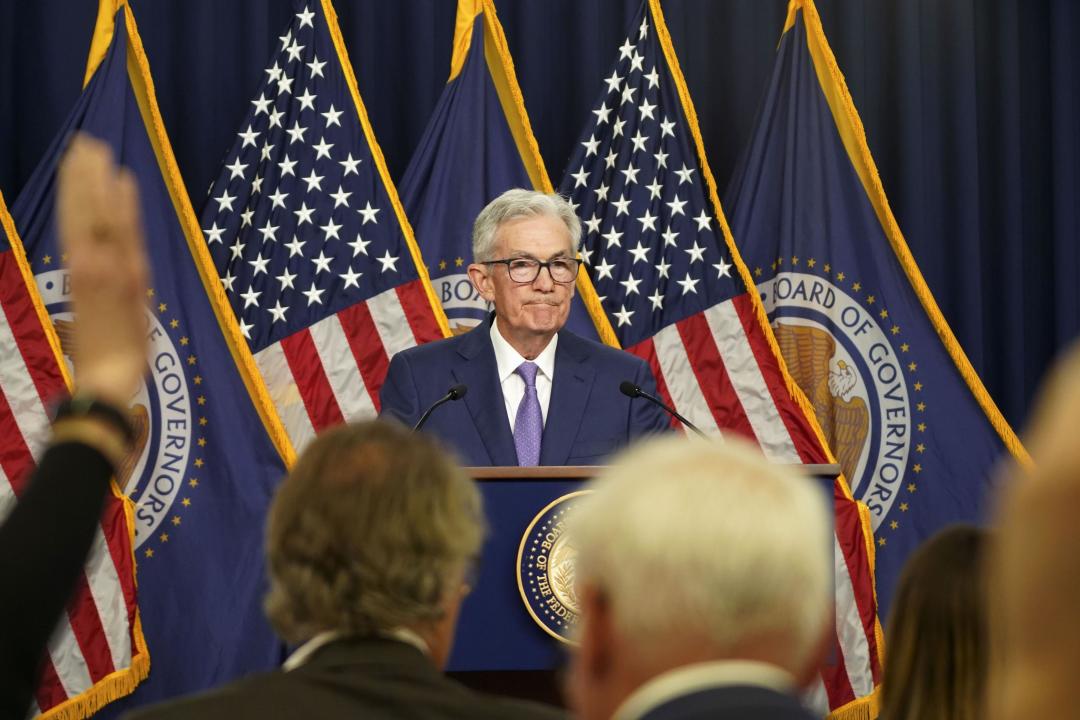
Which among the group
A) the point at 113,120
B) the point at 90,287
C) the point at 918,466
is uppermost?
the point at 113,120

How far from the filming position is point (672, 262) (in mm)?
5449

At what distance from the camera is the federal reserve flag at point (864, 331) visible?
5629 millimetres

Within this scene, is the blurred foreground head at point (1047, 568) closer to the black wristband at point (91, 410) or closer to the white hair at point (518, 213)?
the black wristband at point (91, 410)

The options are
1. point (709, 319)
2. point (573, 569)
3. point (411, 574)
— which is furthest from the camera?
point (709, 319)

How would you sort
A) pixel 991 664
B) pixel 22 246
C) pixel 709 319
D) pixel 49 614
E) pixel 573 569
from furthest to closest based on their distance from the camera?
pixel 709 319, pixel 22 246, pixel 573 569, pixel 991 664, pixel 49 614

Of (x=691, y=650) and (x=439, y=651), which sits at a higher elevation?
(x=691, y=650)

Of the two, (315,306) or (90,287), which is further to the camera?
(315,306)

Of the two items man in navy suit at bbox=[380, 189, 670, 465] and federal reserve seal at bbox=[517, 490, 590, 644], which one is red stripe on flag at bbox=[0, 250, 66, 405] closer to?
man in navy suit at bbox=[380, 189, 670, 465]

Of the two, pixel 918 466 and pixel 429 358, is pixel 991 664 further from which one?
pixel 918 466

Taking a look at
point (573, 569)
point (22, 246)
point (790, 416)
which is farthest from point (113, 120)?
point (573, 569)

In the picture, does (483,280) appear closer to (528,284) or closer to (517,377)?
(528,284)

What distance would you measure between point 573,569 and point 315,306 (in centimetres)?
256

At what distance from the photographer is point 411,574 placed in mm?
1244

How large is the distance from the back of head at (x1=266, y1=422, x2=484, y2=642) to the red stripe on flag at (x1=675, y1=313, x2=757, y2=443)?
408cm
